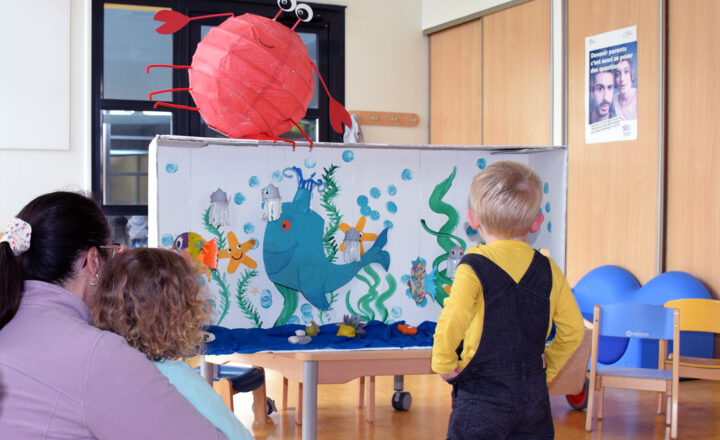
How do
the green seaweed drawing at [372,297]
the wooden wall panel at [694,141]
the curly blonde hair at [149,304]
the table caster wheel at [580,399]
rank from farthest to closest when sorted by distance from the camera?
the wooden wall panel at [694,141] < the table caster wheel at [580,399] < the green seaweed drawing at [372,297] < the curly blonde hair at [149,304]

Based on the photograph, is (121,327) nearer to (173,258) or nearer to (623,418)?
(173,258)

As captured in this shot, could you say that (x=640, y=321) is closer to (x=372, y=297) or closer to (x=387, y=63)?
(x=372, y=297)

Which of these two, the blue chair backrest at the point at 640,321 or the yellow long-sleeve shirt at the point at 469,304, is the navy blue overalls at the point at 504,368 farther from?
the blue chair backrest at the point at 640,321

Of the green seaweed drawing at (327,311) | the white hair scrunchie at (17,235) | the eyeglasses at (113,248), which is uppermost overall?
the white hair scrunchie at (17,235)

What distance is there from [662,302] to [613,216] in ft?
2.45

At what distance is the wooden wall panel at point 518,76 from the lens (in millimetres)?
5152

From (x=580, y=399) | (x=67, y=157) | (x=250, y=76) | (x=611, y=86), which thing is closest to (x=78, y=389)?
(x=250, y=76)

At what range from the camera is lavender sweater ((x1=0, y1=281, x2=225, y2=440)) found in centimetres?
106

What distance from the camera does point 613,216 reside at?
4645 mm

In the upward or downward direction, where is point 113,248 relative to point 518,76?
downward

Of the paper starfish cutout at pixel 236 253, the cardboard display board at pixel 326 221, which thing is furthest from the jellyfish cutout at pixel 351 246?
the paper starfish cutout at pixel 236 253

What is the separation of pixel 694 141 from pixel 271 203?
265cm

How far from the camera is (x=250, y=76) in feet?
7.51

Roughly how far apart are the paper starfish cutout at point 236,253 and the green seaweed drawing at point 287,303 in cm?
14
